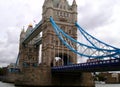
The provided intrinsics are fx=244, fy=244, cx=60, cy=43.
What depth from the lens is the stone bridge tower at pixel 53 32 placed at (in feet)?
162

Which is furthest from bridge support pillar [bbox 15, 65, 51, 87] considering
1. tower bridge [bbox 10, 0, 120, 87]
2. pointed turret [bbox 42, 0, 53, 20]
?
pointed turret [bbox 42, 0, 53, 20]

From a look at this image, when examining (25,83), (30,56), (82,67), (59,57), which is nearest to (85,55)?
(82,67)

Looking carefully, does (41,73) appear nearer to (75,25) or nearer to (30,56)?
(75,25)

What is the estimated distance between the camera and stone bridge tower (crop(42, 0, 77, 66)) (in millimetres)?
49469

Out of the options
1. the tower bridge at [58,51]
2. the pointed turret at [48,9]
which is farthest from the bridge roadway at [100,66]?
the pointed turret at [48,9]

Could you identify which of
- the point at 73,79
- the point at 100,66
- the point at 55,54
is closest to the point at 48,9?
the point at 55,54

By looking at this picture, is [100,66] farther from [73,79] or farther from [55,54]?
[55,54]

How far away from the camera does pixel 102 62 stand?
29016 millimetres

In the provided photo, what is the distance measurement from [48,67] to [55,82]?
3.01 m

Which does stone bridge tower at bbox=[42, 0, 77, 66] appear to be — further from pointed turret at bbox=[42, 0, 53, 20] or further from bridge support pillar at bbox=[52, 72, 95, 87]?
bridge support pillar at bbox=[52, 72, 95, 87]

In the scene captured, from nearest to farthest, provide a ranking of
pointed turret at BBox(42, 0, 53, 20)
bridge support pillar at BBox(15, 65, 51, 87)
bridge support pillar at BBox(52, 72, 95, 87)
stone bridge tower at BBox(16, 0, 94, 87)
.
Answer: bridge support pillar at BBox(15, 65, 51, 87) < stone bridge tower at BBox(16, 0, 94, 87) < bridge support pillar at BBox(52, 72, 95, 87) < pointed turret at BBox(42, 0, 53, 20)

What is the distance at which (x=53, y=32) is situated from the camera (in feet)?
165

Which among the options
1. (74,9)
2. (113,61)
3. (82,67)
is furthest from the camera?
(74,9)

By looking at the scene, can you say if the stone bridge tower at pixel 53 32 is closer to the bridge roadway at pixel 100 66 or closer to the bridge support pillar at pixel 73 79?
the bridge support pillar at pixel 73 79
